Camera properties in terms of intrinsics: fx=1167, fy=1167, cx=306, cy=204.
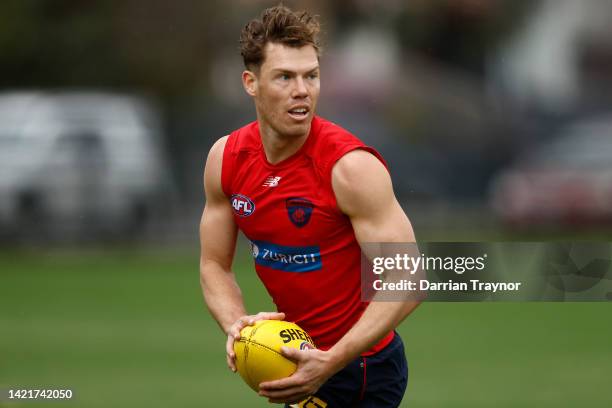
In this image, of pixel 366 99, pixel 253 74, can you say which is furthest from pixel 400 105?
pixel 253 74

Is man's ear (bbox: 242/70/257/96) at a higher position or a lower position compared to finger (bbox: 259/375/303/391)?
higher

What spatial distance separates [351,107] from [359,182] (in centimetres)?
3230

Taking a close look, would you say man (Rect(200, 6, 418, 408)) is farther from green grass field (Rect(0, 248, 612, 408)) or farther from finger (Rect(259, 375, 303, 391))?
green grass field (Rect(0, 248, 612, 408))

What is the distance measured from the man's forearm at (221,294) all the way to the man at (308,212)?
0.01 meters

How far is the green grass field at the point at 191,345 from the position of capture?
11156 mm

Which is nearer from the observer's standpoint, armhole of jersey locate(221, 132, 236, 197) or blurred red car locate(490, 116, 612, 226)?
armhole of jersey locate(221, 132, 236, 197)

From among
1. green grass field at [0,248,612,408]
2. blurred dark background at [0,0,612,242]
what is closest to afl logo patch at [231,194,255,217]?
green grass field at [0,248,612,408]

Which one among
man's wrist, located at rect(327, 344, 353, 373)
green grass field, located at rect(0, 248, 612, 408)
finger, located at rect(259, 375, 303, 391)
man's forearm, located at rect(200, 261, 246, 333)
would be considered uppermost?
green grass field, located at rect(0, 248, 612, 408)

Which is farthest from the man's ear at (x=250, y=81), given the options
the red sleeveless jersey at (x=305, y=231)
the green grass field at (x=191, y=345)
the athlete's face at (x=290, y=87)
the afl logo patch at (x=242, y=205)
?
the green grass field at (x=191, y=345)

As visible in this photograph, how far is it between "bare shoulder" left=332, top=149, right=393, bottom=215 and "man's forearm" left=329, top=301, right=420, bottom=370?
0.49m
